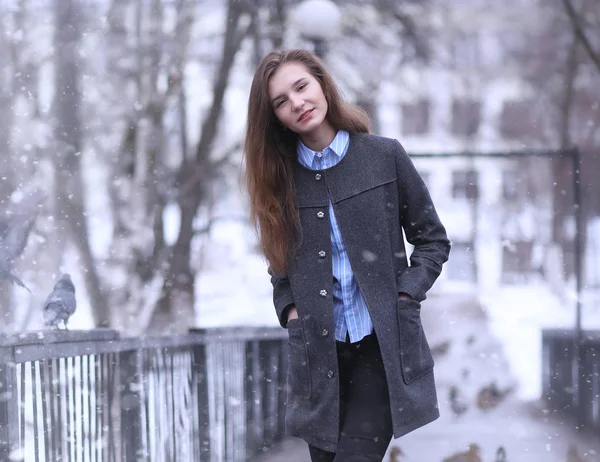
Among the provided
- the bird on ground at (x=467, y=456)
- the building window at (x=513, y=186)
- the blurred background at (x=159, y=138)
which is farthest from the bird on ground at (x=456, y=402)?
the building window at (x=513, y=186)

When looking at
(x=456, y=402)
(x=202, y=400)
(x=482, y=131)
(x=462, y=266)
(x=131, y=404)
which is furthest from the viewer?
Answer: (x=462, y=266)

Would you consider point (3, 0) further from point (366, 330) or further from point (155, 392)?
point (366, 330)

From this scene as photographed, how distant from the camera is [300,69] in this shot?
10.1 feet

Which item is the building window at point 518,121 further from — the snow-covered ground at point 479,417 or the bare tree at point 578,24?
the snow-covered ground at point 479,417

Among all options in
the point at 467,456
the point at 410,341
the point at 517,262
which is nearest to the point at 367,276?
the point at 410,341

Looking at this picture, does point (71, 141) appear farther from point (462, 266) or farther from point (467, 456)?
point (462, 266)

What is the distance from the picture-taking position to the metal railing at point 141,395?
419 centimetres

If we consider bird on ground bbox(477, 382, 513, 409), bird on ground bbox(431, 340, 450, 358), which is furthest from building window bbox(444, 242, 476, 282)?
bird on ground bbox(477, 382, 513, 409)

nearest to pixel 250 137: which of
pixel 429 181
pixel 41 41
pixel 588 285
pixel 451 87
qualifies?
pixel 41 41

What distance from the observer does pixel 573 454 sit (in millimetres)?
6164

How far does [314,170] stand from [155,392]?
2609 millimetres

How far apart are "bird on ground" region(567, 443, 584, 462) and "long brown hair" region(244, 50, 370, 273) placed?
142 inches

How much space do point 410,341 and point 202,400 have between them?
3.13 metres

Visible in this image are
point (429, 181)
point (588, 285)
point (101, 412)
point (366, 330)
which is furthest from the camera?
point (429, 181)
